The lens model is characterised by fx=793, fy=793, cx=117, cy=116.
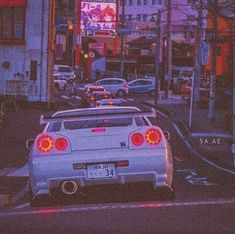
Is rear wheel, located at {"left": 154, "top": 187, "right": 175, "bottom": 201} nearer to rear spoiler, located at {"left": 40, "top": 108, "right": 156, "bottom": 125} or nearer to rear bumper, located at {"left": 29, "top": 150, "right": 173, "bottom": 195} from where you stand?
rear bumper, located at {"left": 29, "top": 150, "right": 173, "bottom": 195}

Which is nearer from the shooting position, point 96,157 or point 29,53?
point 96,157

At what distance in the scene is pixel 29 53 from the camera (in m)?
44.0

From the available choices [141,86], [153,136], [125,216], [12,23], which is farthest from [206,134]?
[141,86]

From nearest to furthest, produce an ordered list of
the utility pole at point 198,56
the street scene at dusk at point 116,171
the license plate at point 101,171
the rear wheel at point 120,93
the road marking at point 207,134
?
the street scene at dusk at point 116,171, the license plate at point 101,171, the road marking at point 207,134, the utility pole at point 198,56, the rear wheel at point 120,93

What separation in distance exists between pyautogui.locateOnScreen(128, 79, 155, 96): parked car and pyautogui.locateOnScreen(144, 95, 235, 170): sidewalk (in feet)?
71.9

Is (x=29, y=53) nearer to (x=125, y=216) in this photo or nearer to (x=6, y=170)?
(x=6, y=170)

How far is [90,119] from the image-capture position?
34.7 ft

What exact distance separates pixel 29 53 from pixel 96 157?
34327 mm

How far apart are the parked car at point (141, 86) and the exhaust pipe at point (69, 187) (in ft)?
185

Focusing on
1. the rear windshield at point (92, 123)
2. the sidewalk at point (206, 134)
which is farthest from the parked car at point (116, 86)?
the rear windshield at point (92, 123)

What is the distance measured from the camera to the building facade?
43.8 m

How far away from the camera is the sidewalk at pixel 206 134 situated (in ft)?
72.0

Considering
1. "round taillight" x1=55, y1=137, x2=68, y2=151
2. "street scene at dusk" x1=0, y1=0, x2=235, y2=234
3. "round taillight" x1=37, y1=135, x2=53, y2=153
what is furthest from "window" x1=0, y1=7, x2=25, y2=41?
"round taillight" x1=55, y1=137, x2=68, y2=151

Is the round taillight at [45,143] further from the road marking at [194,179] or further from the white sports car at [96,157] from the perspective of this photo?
the road marking at [194,179]
